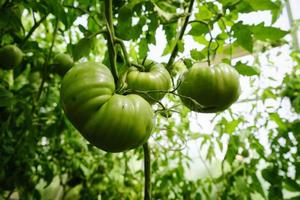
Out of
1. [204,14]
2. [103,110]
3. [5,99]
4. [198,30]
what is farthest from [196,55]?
[5,99]

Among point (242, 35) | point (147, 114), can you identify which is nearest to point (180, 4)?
point (242, 35)

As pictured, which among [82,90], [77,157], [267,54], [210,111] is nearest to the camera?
[82,90]

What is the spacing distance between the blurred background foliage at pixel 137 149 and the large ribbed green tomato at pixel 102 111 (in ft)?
0.65

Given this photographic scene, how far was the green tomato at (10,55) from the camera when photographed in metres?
1.22

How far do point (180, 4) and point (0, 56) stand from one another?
0.66m

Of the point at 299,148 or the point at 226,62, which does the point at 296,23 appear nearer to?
the point at 299,148

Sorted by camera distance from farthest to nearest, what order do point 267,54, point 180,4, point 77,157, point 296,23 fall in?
1. point 267,54
2. point 296,23
3. point 77,157
4. point 180,4

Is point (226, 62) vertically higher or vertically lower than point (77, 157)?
higher

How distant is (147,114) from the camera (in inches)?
22.1

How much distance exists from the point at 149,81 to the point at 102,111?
148 mm

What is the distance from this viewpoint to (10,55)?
4.00 feet

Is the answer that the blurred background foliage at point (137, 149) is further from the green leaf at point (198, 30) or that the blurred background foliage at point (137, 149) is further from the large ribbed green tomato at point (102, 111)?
the large ribbed green tomato at point (102, 111)

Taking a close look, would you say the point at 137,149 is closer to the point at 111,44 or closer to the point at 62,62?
the point at 62,62

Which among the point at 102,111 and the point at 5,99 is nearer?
the point at 102,111
